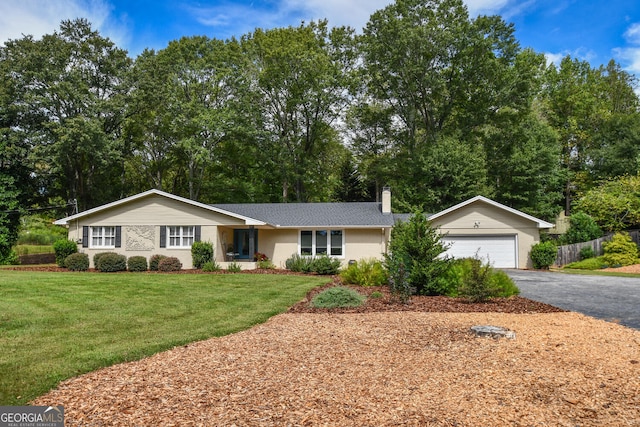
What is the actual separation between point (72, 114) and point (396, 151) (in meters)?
24.5

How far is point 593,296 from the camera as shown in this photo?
11.6m

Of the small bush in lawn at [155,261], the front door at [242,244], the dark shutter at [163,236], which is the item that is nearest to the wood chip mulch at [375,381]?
the small bush in lawn at [155,261]

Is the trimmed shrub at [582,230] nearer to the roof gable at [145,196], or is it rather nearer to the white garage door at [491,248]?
the white garage door at [491,248]

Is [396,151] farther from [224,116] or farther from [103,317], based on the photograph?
[103,317]

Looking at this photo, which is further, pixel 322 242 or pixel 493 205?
pixel 493 205

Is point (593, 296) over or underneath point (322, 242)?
underneath

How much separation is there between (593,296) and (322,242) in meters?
13.1

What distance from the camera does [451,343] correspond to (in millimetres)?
6223

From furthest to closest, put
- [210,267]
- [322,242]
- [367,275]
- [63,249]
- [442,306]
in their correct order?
[322,242] < [63,249] < [210,267] < [367,275] < [442,306]

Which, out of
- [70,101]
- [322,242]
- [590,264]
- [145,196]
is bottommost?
[590,264]

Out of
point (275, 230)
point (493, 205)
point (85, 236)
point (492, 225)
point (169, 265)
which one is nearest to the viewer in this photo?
point (169, 265)

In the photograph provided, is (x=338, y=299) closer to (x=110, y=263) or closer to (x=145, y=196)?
(x=110, y=263)

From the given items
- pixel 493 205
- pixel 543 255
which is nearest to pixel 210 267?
pixel 493 205

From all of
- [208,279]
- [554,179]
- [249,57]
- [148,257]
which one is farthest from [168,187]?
[554,179]
